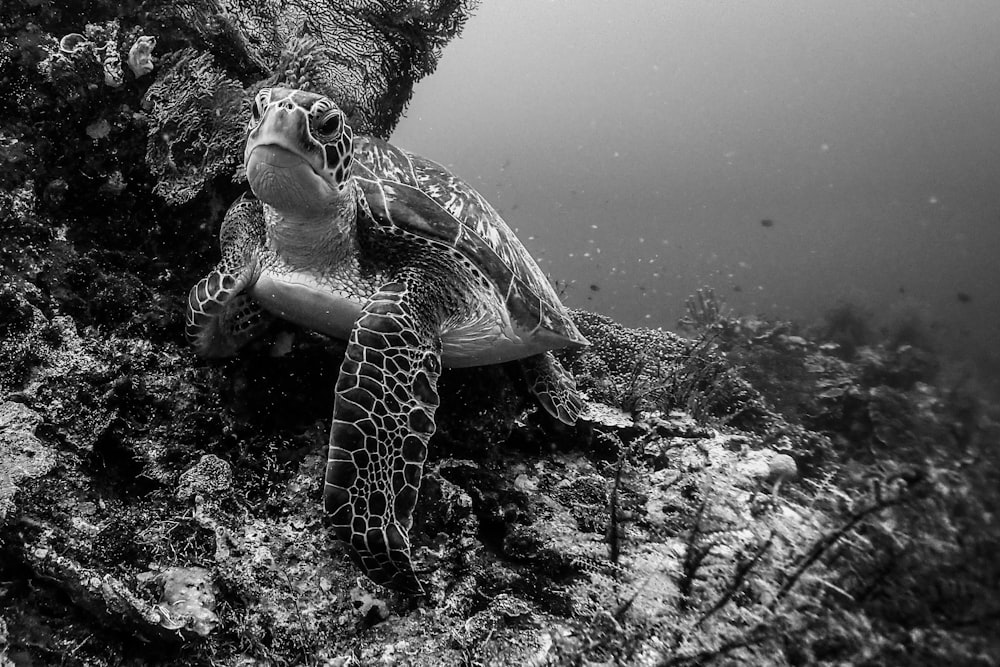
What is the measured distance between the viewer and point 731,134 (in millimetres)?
120125

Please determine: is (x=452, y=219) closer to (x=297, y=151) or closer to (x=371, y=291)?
(x=371, y=291)

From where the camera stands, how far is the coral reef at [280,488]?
1356mm

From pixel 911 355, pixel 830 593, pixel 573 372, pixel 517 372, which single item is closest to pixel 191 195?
pixel 517 372

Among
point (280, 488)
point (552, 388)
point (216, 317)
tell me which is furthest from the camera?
point (552, 388)

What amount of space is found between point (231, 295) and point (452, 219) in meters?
1.11

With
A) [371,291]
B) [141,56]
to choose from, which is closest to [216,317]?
[371,291]

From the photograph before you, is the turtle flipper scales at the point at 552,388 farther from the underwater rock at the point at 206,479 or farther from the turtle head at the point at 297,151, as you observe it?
the underwater rock at the point at 206,479

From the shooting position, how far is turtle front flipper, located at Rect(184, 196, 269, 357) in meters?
2.12

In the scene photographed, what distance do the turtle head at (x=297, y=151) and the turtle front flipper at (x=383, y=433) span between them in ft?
1.68

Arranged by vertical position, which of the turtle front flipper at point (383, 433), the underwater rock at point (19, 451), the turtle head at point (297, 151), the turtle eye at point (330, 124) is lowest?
the underwater rock at point (19, 451)

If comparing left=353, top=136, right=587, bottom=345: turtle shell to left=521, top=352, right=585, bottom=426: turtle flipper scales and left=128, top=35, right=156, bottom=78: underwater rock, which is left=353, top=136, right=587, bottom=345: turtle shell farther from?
left=128, top=35, right=156, bottom=78: underwater rock

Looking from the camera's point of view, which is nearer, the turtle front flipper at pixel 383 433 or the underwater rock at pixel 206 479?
the turtle front flipper at pixel 383 433

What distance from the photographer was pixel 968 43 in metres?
93.5

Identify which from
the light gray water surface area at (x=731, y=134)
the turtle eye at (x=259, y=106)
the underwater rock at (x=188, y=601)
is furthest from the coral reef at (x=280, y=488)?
the light gray water surface area at (x=731, y=134)
